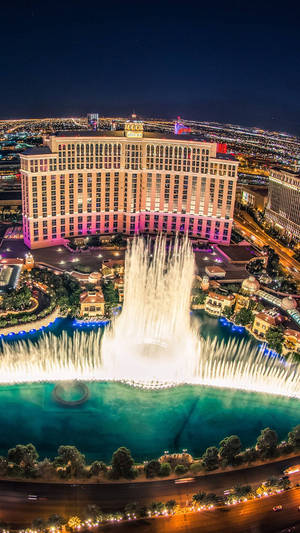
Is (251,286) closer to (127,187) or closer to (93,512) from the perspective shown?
(127,187)

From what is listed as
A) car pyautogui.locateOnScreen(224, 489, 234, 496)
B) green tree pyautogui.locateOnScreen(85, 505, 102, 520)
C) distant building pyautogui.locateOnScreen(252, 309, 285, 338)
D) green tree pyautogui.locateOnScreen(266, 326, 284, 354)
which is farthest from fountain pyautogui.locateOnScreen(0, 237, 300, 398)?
green tree pyautogui.locateOnScreen(85, 505, 102, 520)

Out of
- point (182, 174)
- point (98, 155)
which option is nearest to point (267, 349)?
point (182, 174)

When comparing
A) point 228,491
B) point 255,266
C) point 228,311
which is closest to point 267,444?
point 228,491

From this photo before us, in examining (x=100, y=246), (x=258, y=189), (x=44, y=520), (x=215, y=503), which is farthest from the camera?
(x=258, y=189)

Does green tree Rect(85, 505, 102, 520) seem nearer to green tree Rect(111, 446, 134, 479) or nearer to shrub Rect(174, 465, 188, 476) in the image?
green tree Rect(111, 446, 134, 479)

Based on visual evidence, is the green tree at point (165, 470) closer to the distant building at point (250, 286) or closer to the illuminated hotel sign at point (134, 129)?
the distant building at point (250, 286)

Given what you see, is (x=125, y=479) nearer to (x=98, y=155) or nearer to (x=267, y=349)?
(x=267, y=349)
